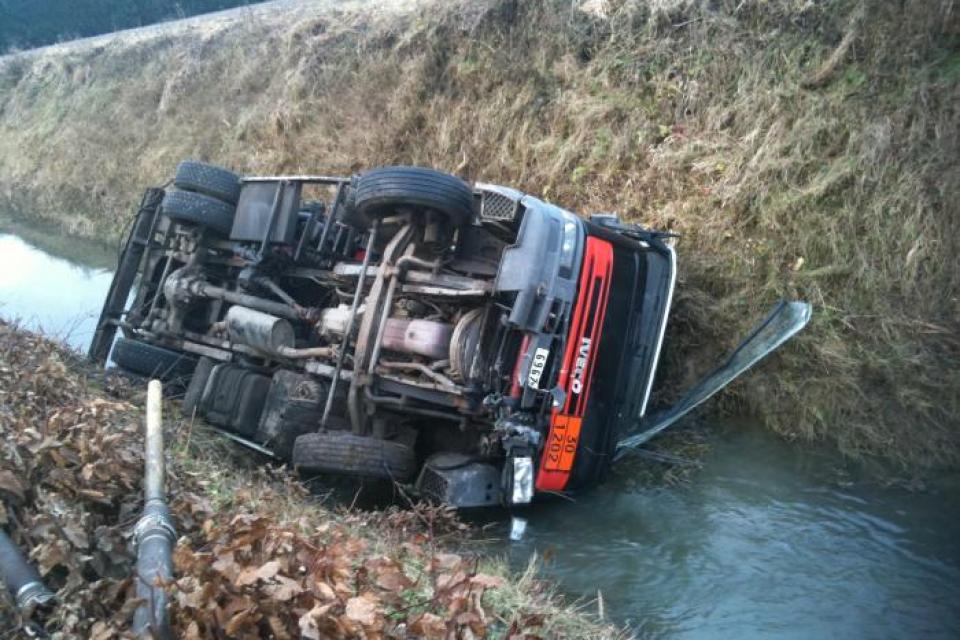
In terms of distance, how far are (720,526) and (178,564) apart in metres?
3.42

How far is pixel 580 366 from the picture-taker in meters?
4.93

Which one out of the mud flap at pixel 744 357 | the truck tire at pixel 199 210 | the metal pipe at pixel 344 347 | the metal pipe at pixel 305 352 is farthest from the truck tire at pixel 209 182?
the mud flap at pixel 744 357

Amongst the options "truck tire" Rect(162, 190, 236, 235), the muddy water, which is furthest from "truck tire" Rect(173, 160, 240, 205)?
the muddy water

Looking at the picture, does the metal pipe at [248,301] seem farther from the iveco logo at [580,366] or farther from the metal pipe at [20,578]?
the metal pipe at [20,578]

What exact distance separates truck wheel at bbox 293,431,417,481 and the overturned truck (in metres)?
0.01

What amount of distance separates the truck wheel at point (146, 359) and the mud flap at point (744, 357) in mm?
3547

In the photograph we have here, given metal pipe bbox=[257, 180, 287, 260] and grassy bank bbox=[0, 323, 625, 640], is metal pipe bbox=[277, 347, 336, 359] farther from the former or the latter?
grassy bank bbox=[0, 323, 625, 640]

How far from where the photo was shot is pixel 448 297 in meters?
5.08

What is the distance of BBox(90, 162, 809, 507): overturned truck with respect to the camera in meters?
4.77

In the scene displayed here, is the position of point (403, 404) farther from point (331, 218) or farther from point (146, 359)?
point (146, 359)

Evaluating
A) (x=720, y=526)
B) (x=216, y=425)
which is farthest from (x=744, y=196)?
(x=216, y=425)

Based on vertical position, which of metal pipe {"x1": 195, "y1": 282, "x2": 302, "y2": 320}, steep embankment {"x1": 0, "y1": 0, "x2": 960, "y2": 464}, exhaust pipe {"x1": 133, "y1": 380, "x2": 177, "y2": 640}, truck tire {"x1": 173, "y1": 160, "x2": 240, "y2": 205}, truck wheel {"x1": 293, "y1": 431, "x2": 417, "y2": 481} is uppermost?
steep embankment {"x1": 0, "y1": 0, "x2": 960, "y2": 464}

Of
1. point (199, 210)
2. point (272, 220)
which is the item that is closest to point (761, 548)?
point (272, 220)

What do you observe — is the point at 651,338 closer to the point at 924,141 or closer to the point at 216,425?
the point at 924,141
